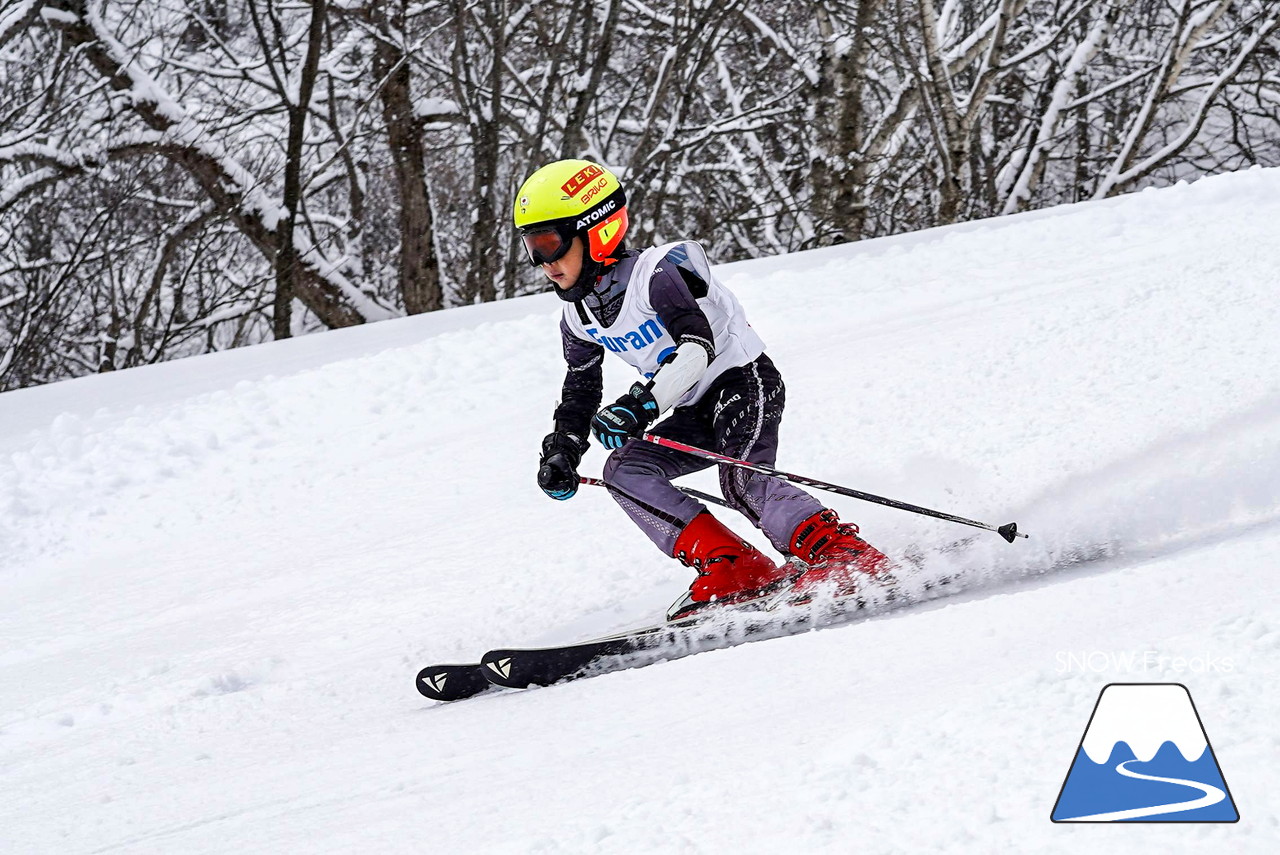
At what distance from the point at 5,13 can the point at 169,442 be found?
231 inches

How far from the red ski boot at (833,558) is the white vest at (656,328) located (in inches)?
25.8

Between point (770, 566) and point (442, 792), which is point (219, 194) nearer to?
point (770, 566)

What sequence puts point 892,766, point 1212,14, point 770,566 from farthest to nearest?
1. point 1212,14
2. point 770,566
3. point 892,766

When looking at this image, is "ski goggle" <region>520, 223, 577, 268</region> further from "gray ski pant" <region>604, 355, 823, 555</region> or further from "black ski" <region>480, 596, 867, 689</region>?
"black ski" <region>480, 596, 867, 689</region>

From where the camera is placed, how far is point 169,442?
675 cm

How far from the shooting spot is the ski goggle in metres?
3.82

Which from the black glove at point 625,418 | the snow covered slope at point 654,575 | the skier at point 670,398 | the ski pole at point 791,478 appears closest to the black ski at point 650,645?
the skier at point 670,398

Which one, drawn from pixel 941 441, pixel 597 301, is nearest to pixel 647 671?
pixel 597 301

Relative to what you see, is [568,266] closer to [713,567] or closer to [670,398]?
[670,398]

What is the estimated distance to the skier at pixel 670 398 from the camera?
3.80 metres
